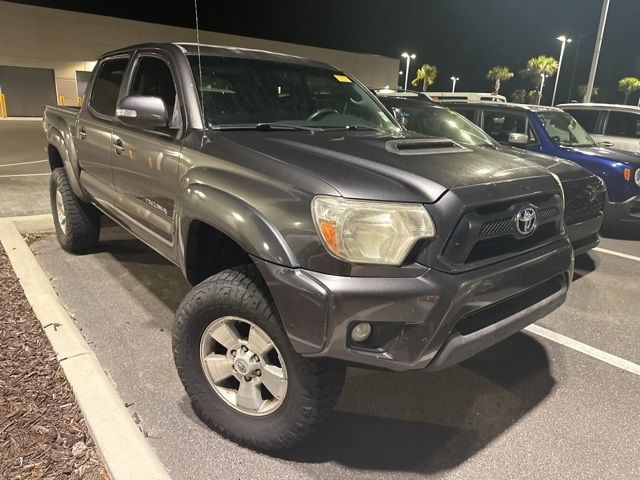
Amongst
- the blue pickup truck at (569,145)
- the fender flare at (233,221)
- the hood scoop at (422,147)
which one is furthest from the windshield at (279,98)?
the blue pickup truck at (569,145)

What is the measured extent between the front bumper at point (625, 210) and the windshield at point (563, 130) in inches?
39.3

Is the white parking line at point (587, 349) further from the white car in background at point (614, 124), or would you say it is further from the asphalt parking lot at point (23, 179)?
the white car in background at point (614, 124)

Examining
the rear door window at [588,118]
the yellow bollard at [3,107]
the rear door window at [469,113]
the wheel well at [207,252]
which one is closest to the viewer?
the wheel well at [207,252]

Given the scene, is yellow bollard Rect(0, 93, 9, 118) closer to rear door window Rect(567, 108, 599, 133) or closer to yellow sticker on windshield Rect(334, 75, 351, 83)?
rear door window Rect(567, 108, 599, 133)

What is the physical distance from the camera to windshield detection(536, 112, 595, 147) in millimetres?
6891

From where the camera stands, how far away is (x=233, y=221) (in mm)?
2303

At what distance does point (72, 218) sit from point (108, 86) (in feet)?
4.47

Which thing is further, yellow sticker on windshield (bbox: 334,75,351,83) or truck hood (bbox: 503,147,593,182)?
truck hood (bbox: 503,147,593,182)

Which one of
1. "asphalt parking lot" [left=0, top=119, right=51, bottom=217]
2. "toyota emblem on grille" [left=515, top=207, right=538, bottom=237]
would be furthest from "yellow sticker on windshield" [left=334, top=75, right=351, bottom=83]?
"asphalt parking lot" [left=0, top=119, right=51, bottom=217]

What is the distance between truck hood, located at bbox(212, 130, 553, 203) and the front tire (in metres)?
0.61

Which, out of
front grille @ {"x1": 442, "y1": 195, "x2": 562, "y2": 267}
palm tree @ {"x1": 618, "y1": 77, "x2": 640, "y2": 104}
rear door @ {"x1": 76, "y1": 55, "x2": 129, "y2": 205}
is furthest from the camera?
palm tree @ {"x1": 618, "y1": 77, "x2": 640, "y2": 104}

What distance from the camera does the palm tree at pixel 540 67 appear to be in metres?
71.1

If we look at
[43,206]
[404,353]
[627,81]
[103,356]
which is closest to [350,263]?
[404,353]

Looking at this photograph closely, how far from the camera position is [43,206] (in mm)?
6832
